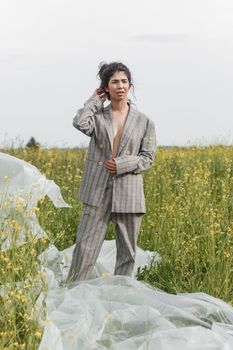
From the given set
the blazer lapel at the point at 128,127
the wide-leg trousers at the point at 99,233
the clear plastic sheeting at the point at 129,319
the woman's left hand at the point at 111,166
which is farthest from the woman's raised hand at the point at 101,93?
the clear plastic sheeting at the point at 129,319

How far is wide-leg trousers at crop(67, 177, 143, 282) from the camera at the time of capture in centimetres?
591

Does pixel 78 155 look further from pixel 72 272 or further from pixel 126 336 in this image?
pixel 126 336

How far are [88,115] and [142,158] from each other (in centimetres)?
50

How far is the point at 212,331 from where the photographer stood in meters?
4.87

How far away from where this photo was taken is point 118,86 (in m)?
5.81

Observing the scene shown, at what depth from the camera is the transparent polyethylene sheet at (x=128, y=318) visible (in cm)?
460

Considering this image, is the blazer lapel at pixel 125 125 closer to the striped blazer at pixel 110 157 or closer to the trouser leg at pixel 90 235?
the striped blazer at pixel 110 157

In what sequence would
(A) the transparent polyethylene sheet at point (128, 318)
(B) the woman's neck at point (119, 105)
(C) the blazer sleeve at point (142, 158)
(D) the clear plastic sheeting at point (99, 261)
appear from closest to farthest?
1. (A) the transparent polyethylene sheet at point (128, 318)
2. (C) the blazer sleeve at point (142, 158)
3. (B) the woman's neck at point (119, 105)
4. (D) the clear plastic sheeting at point (99, 261)

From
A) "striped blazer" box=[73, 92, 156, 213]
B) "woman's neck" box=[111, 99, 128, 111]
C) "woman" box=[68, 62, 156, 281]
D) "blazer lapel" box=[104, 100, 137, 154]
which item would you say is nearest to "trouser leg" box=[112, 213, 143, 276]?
"woman" box=[68, 62, 156, 281]

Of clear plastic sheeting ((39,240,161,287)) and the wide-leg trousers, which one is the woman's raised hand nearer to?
the wide-leg trousers

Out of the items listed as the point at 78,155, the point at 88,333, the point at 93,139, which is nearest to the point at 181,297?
the point at 88,333

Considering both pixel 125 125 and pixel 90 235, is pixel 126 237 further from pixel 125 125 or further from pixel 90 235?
pixel 125 125

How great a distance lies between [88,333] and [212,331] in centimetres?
76

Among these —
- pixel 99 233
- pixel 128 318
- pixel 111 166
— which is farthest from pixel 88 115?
pixel 128 318
